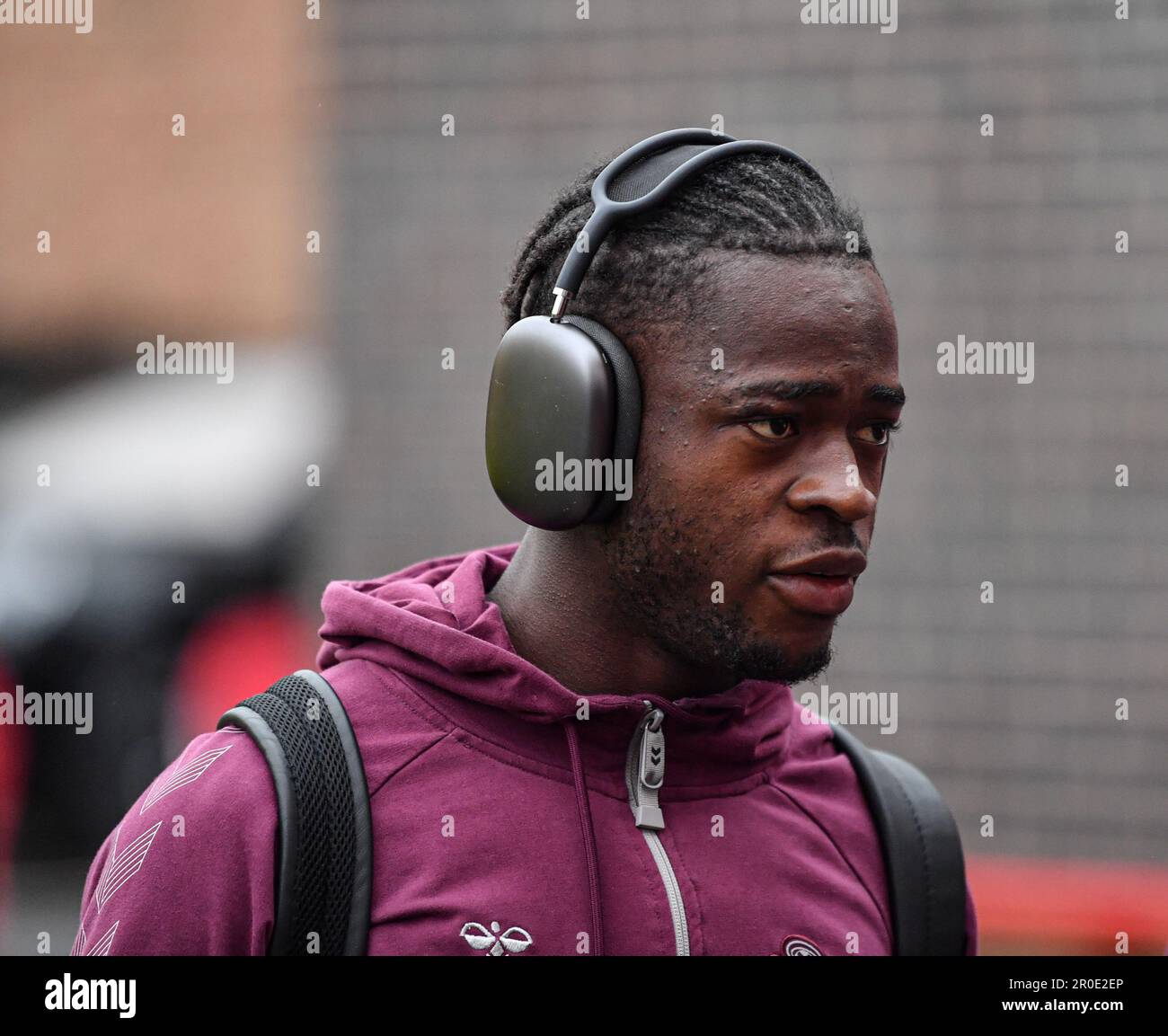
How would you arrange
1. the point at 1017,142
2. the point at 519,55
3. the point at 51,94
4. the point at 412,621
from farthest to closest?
the point at 51,94 → the point at 519,55 → the point at 1017,142 → the point at 412,621

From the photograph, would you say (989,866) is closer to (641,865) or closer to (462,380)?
(462,380)

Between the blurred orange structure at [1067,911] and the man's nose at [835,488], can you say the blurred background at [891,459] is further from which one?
the man's nose at [835,488]

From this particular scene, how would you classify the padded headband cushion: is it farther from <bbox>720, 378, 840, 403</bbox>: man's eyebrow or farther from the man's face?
<bbox>720, 378, 840, 403</bbox>: man's eyebrow

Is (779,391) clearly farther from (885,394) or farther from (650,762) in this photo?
(650,762)

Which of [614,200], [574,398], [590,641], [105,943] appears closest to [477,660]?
[590,641]

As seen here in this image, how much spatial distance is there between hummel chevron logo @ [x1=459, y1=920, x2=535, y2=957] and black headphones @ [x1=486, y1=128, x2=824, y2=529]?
62 centimetres

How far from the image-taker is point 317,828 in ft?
6.86

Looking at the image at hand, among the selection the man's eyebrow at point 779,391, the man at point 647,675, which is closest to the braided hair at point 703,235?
the man at point 647,675

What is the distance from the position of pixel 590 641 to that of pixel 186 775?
67cm

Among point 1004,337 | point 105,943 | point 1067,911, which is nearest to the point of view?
point 105,943

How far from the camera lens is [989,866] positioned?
5.84 metres

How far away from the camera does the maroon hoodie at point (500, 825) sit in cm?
209
